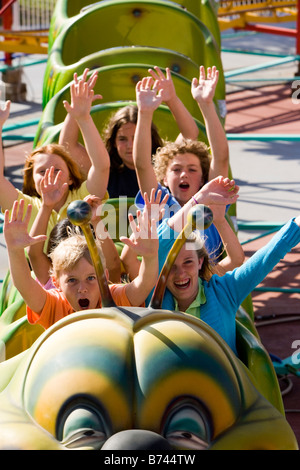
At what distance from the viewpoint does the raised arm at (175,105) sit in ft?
11.9

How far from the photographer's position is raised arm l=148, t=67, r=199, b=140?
3.64m

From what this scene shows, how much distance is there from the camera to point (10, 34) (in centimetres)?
841

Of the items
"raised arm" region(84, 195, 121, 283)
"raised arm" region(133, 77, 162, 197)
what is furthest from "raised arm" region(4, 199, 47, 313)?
"raised arm" region(133, 77, 162, 197)

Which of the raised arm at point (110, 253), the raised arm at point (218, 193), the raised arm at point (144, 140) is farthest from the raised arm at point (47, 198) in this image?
the raised arm at point (218, 193)

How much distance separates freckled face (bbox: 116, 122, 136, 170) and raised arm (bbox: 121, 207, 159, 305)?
4.53 feet

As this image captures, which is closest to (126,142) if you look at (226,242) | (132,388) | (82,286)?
(226,242)

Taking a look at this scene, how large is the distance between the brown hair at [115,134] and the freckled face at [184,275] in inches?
53.4

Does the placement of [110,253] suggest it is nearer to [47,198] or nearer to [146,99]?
[47,198]

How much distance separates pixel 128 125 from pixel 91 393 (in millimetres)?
2034

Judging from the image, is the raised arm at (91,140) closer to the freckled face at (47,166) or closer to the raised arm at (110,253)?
the freckled face at (47,166)

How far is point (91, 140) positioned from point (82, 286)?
0.91 metres

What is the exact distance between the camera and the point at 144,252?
2373mm
